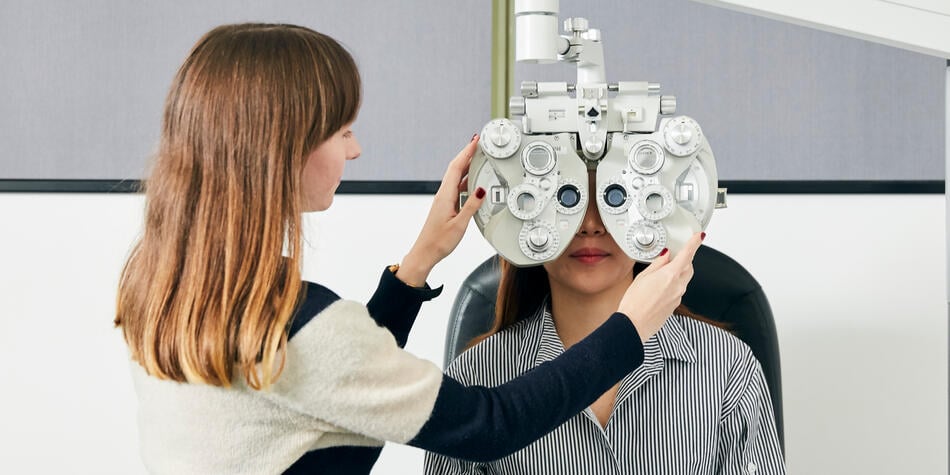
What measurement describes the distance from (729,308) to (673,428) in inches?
11.5

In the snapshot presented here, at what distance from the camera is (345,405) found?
2.96ft

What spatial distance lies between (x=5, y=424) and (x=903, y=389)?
1.80 m

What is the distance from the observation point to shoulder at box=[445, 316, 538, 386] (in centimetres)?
127

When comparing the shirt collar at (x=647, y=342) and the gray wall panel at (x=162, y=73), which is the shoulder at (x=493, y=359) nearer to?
the shirt collar at (x=647, y=342)

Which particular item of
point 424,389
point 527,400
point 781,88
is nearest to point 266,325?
point 424,389

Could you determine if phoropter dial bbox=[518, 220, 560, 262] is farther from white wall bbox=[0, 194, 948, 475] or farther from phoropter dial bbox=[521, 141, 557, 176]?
white wall bbox=[0, 194, 948, 475]

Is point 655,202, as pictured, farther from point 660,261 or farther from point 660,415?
point 660,415

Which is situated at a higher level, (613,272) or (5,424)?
(613,272)

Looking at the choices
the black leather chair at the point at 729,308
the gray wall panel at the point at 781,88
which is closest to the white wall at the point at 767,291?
the gray wall panel at the point at 781,88

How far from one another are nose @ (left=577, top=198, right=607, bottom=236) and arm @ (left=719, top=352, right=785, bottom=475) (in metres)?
0.25

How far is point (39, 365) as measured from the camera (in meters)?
2.02

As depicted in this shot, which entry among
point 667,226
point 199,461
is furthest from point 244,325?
point 667,226

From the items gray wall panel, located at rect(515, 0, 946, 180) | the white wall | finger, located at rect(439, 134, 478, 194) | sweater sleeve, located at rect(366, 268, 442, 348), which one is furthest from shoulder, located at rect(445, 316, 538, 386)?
gray wall panel, located at rect(515, 0, 946, 180)

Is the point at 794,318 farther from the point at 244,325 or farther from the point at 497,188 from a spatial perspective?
the point at 244,325
